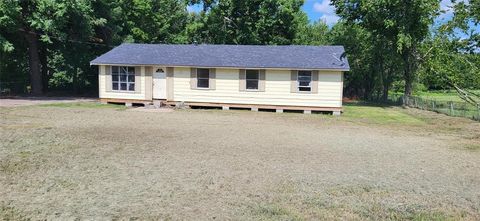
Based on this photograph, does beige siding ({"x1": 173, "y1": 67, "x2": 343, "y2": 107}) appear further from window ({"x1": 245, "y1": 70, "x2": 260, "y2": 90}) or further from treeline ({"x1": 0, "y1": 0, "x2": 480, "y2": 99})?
treeline ({"x1": 0, "y1": 0, "x2": 480, "y2": 99})

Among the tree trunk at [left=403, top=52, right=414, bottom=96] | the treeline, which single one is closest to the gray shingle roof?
the treeline

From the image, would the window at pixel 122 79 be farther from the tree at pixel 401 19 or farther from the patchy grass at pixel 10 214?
the patchy grass at pixel 10 214

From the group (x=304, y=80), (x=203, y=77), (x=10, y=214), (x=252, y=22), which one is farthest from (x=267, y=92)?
(x=10, y=214)

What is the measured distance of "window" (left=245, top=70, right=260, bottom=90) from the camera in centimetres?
2277

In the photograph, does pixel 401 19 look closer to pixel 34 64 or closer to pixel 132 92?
pixel 132 92

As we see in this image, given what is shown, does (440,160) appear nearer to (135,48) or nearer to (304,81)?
(304,81)

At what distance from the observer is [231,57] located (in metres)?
23.6

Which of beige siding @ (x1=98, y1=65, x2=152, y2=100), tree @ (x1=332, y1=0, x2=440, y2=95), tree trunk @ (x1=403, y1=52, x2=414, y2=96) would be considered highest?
tree @ (x1=332, y1=0, x2=440, y2=95)

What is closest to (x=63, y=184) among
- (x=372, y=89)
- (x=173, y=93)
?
(x=173, y=93)

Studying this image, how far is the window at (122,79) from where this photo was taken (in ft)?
78.0

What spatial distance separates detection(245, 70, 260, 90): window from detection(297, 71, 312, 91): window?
87.4 inches

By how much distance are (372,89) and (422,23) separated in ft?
38.5

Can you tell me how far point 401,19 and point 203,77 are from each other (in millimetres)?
13894

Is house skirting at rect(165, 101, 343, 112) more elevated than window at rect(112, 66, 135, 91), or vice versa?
window at rect(112, 66, 135, 91)
